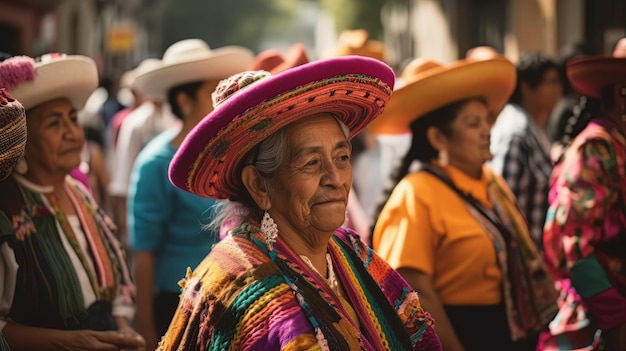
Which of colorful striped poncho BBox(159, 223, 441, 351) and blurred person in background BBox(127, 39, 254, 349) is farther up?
colorful striped poncho BBox(159, 223, 441, 351)

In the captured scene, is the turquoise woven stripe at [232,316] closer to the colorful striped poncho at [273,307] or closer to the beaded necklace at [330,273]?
the colorful striped poncho at [273,307]

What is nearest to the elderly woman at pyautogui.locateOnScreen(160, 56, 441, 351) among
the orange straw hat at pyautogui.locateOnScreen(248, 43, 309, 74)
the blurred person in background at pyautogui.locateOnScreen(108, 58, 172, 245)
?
the orange straw hat at pyautogui.locateOnScreen(248, 43, 309, 74)

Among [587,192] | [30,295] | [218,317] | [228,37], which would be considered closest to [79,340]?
[30,295]

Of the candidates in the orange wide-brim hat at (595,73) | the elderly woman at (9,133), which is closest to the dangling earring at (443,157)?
the orange wide-brim hat at (595,73)

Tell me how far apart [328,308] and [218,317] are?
35cm

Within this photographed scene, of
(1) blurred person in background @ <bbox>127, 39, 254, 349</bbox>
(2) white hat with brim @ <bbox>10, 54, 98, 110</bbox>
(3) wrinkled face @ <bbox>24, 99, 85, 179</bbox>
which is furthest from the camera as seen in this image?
(1) blurred person in background @ <bbox>127, 39, 254, 349</bbox>

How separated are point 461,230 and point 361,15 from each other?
30.9 metres

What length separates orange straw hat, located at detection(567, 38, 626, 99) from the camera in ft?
18.4

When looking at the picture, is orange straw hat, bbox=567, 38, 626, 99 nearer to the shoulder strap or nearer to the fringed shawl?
the shoulder strap

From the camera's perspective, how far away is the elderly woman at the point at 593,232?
17.4 feet

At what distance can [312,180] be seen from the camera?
12.1 feet

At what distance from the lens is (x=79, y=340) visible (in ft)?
14.8

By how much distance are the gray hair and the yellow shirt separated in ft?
4.76

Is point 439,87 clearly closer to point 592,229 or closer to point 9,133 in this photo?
point 592,229
